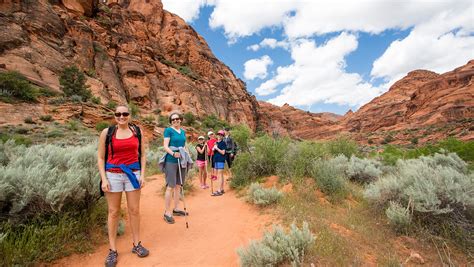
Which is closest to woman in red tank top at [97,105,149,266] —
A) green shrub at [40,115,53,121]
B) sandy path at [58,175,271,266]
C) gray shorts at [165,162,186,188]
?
sandy path at [58,175,271,266]

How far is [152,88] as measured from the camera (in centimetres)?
3916

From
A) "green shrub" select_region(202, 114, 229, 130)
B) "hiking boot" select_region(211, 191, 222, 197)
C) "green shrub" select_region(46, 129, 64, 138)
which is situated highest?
"green shrub" select_region(202, 114, 229, 130)

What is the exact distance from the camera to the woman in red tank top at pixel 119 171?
3053 millimetres

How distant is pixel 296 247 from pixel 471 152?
9.12 m

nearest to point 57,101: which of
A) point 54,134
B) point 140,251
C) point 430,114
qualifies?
point 54,134

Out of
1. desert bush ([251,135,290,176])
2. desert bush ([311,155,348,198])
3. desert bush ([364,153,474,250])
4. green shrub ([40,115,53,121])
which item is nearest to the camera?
desert bush ([364,153,474,250])

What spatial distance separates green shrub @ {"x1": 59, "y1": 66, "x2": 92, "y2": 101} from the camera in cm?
2203

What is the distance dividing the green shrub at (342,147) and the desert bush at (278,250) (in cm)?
792

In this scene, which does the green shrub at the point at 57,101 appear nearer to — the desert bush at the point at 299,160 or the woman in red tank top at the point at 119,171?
the desert bush at the point at 299,160

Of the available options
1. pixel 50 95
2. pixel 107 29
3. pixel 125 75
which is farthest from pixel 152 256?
pixel 107 29

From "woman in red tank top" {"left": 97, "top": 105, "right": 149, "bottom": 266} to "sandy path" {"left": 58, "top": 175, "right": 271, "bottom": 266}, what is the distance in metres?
0.27

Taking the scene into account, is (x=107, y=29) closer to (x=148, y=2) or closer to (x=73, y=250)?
(x=148, y=2)

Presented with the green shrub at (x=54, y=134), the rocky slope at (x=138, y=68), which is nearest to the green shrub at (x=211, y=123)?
the rocky slope at (x=138, y=68)

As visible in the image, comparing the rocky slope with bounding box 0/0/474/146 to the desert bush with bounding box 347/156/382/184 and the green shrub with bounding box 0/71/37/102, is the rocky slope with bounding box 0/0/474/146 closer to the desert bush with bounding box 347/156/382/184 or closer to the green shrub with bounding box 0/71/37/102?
the green shrub with bounding box 0/71/37/102
